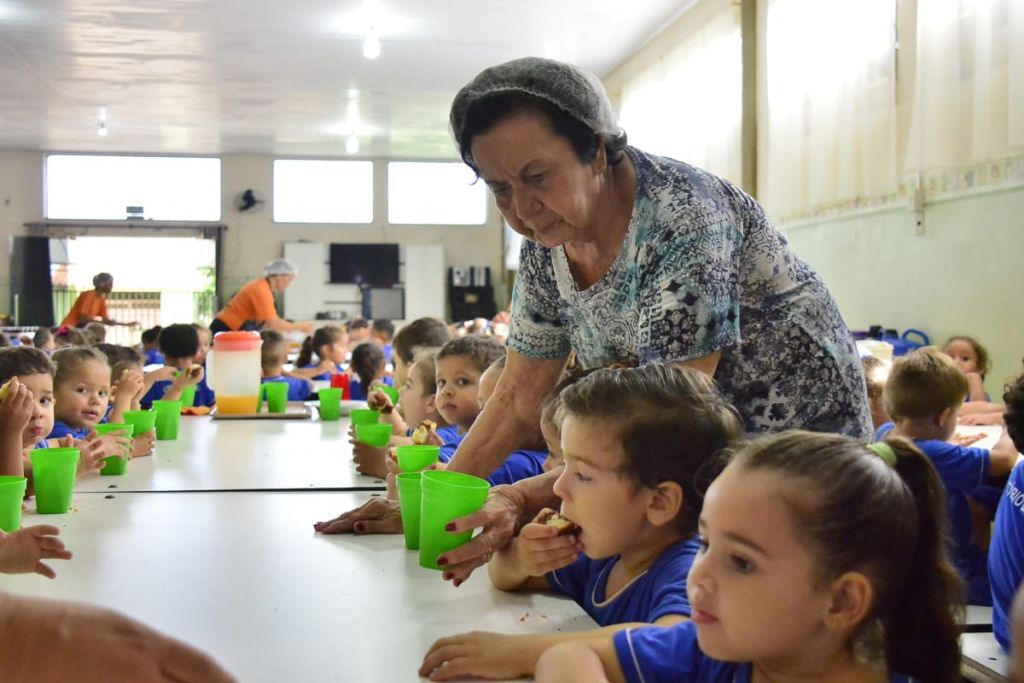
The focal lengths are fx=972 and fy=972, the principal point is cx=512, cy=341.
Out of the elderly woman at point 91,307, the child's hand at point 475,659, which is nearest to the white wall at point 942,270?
the child's hand at point 475,659

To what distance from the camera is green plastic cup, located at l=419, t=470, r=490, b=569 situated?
4.87ft

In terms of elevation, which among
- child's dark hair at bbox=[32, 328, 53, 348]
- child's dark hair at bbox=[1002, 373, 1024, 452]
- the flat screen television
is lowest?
A: child's dark hair at bbox=[1002, 373, 1024, 452]

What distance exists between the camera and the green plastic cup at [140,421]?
2.83 m

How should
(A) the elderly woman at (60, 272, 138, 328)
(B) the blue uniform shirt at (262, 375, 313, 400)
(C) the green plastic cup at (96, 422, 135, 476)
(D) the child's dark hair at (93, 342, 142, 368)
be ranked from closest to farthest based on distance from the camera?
1. (C) the green plastic cup at (96, 422, 135, 476)
2. (D) the child's dark hair at (93, 342, 142, 368)
3. (B) the blue uniform shirt at (262, 375, 313, 400)
4. (A) the elderly woman at (60, 272, 138, 328)

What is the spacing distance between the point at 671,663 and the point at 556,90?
887mm

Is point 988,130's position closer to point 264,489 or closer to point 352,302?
point 264,489

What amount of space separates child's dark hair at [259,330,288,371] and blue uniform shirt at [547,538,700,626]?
13.0 feet

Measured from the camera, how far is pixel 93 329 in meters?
7.72

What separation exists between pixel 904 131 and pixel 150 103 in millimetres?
8638

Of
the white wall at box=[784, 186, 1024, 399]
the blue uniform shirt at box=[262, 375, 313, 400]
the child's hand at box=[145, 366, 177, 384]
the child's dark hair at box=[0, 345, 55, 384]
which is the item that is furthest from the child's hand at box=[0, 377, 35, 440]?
the white wall at box=[784, 186, 1024, 399]

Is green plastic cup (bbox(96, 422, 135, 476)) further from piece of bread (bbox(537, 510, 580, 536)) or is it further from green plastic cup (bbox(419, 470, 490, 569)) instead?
piece of bread (bbox(537, 510, 580, 536))

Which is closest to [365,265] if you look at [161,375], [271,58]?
[271,58]

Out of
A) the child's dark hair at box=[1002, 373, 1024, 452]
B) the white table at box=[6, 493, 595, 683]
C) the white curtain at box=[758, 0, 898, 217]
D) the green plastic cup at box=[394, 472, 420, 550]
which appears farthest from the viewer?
the white curtain at box=[758, 0, 898, 217]

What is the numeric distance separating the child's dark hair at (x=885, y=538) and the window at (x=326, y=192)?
46.5ft
